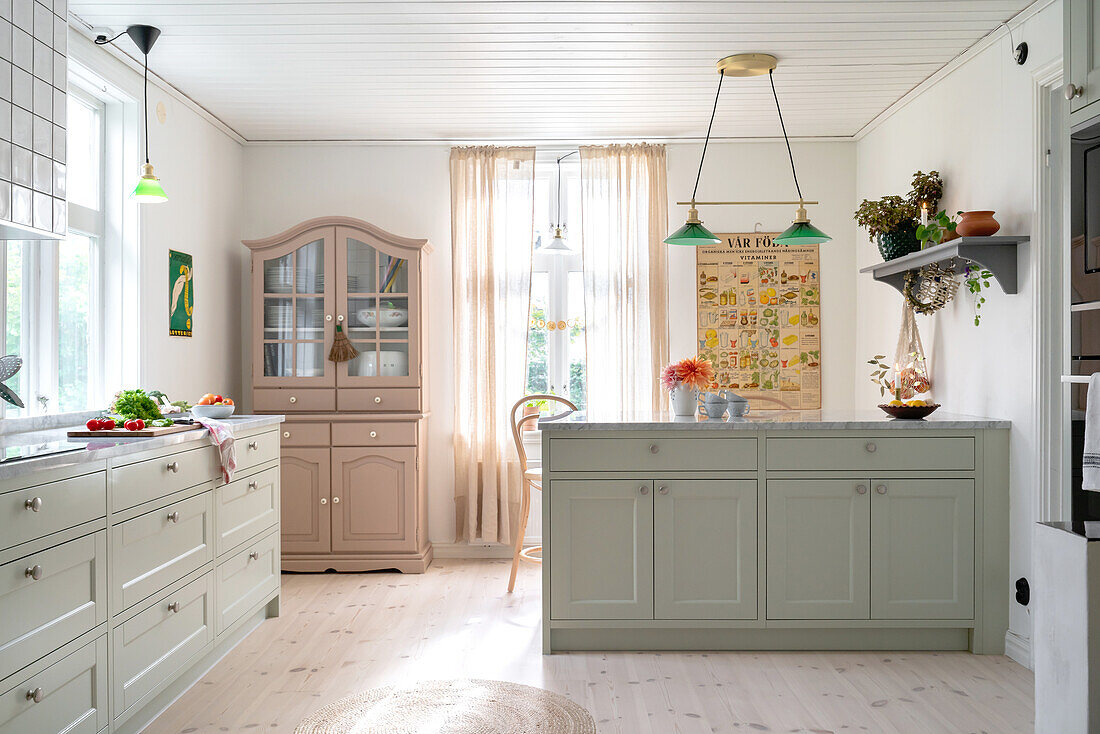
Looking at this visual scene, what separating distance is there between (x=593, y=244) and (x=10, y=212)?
316 cm

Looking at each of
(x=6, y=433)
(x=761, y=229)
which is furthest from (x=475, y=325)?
(x=6, y=433)

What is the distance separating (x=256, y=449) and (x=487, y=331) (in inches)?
69.4

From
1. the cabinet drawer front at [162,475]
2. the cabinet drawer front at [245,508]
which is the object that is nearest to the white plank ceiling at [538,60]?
the cabinet drawer front at [162,475]

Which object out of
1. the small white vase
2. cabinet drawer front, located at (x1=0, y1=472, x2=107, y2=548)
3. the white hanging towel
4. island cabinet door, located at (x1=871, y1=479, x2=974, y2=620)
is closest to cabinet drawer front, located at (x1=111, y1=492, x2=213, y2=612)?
cabinet drawer front, located at (x1=0, y1=472, x2=107, y2=548)

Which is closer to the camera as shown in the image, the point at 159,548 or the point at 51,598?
the point at 51,598

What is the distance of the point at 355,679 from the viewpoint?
9.92 ft

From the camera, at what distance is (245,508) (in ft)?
11.1

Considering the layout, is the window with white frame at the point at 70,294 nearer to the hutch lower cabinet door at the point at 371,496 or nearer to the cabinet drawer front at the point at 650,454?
the hutch lower cabinet door at the point at 371,496

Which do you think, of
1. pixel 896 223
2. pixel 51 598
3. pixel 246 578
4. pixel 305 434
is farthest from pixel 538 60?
pixel 51 598

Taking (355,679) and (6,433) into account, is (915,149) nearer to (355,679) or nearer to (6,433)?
(355,679)

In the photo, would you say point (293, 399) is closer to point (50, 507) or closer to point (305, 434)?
point (305, 434)

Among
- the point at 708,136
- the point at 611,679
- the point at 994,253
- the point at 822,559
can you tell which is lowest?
the point at 611,679

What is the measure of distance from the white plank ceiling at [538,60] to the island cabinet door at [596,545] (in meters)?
1.86

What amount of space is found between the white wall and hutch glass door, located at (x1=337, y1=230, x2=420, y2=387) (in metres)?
2.67
